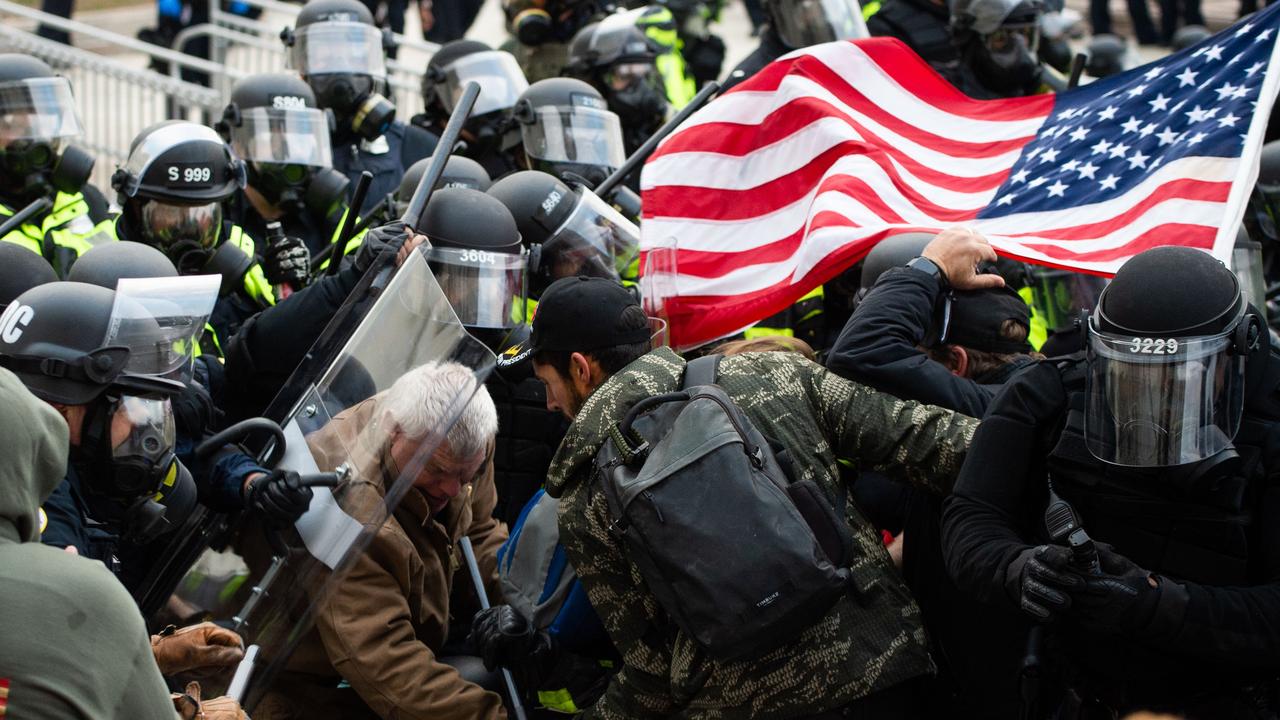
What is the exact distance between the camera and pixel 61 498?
144 inches

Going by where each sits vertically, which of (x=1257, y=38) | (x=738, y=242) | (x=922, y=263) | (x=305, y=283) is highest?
(x=1257, y=38)

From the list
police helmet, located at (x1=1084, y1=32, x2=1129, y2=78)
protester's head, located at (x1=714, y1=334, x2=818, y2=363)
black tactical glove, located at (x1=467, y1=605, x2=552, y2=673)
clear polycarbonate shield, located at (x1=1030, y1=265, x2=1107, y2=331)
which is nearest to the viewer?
black tactical glove, located at (x1=467, y1=605, x2=552, y2=673)

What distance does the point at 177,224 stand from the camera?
578 cm

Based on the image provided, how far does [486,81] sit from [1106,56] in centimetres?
556

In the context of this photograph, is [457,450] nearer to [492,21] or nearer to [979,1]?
[979,1]

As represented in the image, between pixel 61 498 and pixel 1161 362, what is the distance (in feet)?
7.96

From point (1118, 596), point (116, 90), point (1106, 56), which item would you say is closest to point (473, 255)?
point (1118, 596)

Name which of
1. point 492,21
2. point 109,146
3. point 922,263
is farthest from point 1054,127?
point 492,21

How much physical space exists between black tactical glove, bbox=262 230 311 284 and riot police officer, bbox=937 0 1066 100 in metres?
3.48

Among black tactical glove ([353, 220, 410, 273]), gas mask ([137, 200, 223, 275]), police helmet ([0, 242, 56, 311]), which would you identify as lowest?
gas mask ([137, 200, 223, 275])

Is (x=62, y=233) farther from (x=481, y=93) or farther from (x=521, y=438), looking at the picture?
(x=481, y=93)

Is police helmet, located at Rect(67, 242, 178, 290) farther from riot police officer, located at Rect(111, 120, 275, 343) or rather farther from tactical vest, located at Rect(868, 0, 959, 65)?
tactical vest, located at Rect(868, 0, 959, 65)

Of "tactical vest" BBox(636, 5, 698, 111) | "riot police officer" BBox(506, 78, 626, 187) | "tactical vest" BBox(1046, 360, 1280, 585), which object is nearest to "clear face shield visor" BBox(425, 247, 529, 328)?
"riot police officer" BBox(506, 78, 626, 187)

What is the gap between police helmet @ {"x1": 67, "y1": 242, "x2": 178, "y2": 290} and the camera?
4.73 metres
